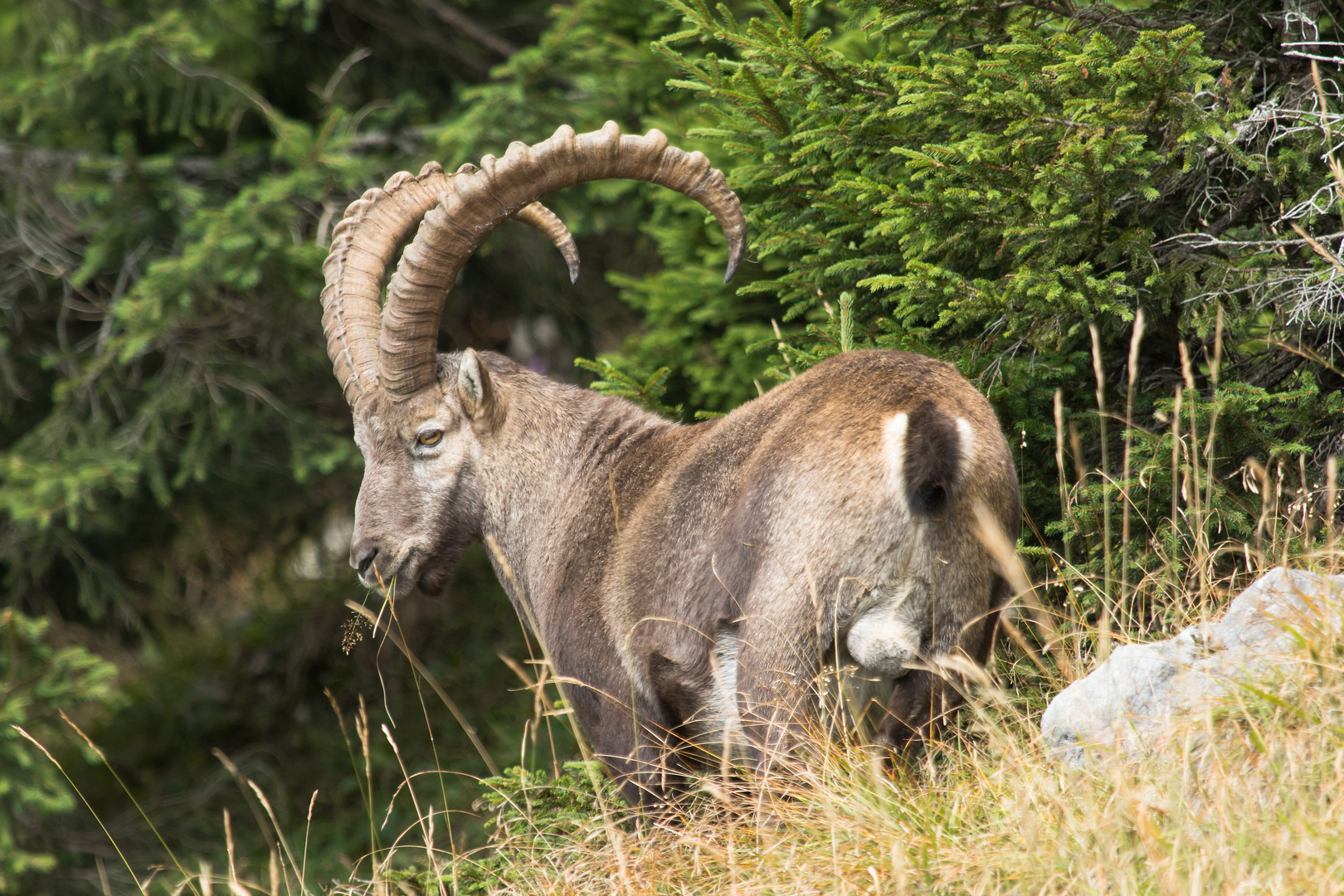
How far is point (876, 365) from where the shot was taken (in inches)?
144

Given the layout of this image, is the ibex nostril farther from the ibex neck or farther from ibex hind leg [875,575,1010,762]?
ibex hind leg [875,575,1010,762]

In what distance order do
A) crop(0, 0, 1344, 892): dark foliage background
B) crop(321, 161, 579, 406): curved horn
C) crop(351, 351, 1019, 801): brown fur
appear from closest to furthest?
crop(351, 351, 1019, 801): brown fur → crop(0, 0, 1344, 892): dark foliage background → crop(321, 161, 579, 406): curved horn

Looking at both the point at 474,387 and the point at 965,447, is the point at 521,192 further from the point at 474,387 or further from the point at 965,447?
the point at 965,447

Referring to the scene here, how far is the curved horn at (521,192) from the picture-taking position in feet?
14.6

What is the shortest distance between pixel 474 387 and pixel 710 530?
4.63ft

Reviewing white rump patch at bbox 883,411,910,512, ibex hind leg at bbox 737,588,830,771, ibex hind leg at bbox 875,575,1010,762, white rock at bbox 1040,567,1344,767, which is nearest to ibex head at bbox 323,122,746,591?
white rump patch at bbox 883,411,910,512

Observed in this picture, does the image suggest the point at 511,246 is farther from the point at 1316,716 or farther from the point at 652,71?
the point at 1316,716

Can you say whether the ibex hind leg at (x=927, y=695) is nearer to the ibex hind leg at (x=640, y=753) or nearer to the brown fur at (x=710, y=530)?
the brown fur at (x=710, y=530)

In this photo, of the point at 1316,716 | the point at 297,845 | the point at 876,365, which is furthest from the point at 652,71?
the point at 297,845

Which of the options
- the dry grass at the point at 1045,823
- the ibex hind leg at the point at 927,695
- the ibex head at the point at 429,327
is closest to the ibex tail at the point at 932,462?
the ibex hind leg at the point at 927,695

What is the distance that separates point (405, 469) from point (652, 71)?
12.3 ft

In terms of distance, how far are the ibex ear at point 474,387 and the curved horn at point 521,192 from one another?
0.27m

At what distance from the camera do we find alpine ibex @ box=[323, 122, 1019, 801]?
3342mm

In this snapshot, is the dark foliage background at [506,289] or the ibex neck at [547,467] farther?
the ibex neck at [547,467]
